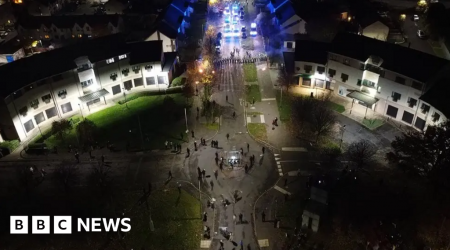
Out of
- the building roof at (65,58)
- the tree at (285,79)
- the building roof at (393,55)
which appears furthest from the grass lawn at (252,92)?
the building roof at (65,58)

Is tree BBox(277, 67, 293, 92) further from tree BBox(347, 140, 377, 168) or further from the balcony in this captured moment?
tree BBox(347, 140, 377, 168)

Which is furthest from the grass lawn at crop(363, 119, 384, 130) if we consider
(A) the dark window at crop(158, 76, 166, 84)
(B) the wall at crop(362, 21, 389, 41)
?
(A) the dark window at crop(158, 76, 166, 84)

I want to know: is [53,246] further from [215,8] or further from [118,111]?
[215,8]

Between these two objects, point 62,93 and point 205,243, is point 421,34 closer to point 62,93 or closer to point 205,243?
point 205,243

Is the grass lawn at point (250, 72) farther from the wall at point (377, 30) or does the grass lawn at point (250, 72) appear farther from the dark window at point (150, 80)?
the wall at point (377, 30)

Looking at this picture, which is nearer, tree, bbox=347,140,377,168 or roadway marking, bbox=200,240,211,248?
roadway marking, bbox=200,240,211,248

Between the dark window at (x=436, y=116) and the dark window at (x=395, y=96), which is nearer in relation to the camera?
the dark window at (x=436, y=116)

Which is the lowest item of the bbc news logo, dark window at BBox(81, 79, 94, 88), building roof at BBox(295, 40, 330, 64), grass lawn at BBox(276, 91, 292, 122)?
the bbc news logo
